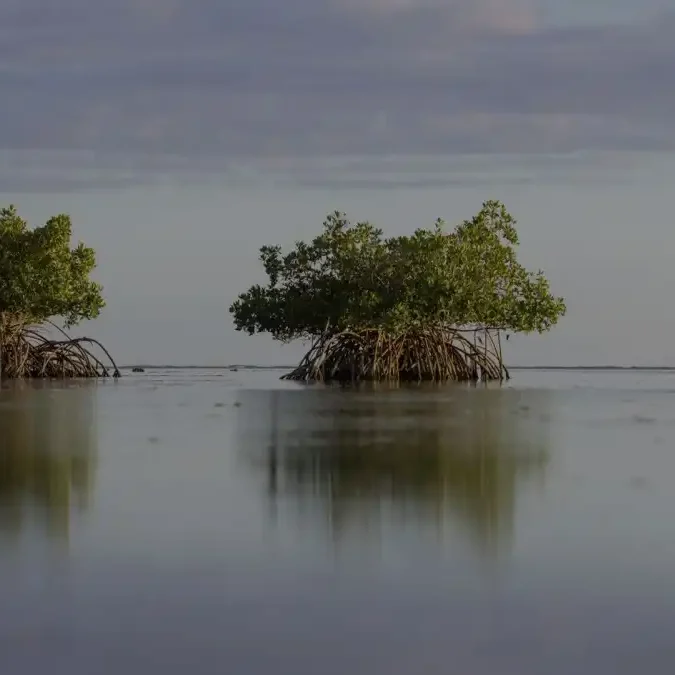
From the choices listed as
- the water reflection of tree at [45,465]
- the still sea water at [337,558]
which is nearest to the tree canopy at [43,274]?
the water reflection of tree at [45,465]

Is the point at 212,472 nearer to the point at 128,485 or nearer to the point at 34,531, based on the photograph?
the point at 128,485

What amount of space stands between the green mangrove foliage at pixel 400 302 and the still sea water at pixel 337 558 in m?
20.7

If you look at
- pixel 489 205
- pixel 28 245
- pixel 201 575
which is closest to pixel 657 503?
pixel 201 575

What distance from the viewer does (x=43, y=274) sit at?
32031 mm

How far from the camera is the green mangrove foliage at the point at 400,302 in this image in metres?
31.3

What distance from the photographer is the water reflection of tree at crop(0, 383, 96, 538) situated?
5.97 m

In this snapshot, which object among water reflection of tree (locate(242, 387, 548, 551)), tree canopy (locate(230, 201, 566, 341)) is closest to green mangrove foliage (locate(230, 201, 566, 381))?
tree canopy (locate(230, 201, 566, 341))

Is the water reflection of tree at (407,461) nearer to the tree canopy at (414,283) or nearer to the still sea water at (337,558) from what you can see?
the still sea water at (337,558)

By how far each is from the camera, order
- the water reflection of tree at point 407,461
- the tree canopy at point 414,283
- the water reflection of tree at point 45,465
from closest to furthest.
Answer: the water reflection of tree at point 45,465
the water reflection of tree at point 407,461
the tree canopy at point 414,283

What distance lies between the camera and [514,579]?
4457 mm

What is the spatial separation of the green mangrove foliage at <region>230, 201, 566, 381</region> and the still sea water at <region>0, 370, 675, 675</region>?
815 inches

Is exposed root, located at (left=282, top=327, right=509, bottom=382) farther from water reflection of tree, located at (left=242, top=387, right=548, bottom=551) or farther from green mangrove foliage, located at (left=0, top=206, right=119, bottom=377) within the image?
water reflection of tree, located at (left=242, top=387, right=548, bottom=551)

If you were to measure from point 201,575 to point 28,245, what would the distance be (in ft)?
94.5

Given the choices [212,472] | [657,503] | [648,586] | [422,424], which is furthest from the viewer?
[422,424]
